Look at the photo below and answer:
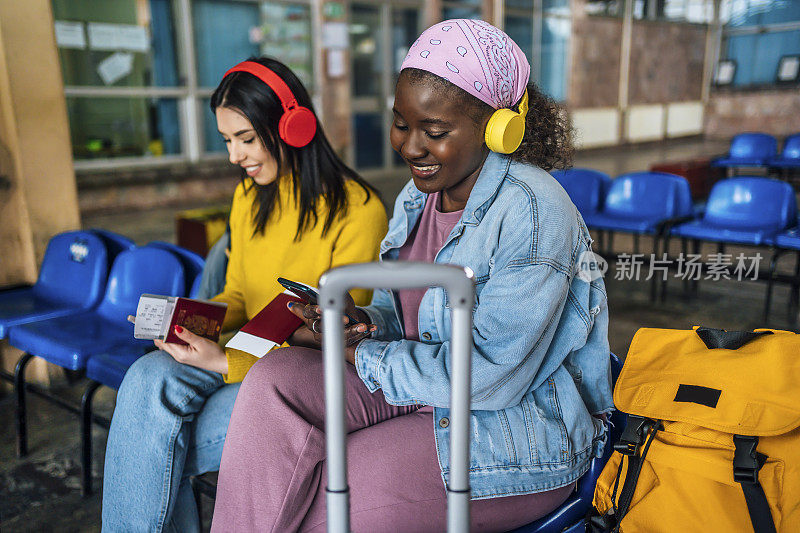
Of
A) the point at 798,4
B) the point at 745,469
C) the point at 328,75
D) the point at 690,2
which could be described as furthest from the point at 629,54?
the point at 745,469

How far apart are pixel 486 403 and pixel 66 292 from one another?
2487mm

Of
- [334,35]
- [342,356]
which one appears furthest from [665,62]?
[342,356]

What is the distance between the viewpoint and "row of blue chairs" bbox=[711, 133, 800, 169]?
7907mm

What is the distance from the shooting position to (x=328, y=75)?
9.98 m

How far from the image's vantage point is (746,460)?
1.13m

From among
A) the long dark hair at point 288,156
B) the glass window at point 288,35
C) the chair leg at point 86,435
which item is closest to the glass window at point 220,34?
the glass window at point 288,35

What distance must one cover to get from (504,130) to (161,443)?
1.07m

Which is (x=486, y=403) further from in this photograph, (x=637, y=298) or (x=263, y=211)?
(x=637, y=298)

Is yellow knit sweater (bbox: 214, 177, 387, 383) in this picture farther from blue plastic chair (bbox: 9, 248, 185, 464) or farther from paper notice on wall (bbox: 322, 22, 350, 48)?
paper notice on wall (bbox: 322, 22, 350, 48)

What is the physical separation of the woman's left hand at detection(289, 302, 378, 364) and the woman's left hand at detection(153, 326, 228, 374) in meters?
0.23

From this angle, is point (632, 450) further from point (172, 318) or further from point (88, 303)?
point (88, 303)

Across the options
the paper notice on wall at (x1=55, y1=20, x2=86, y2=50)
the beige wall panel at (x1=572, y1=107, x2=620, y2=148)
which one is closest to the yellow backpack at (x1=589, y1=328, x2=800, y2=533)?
the paper notice on wall at (x1=55, y1=20, x2=86, y2=50)

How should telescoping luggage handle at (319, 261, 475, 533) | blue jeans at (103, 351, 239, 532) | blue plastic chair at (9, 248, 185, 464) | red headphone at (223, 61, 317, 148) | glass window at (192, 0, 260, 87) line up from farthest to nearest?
glass window at (192, 0, 260, 87) → blue plastic chair at (9, 248, 185, 464) → red headphone at (223, 61, 317, 148) → blue jeans at (103, 351, 239, 532) → telescoping luggage handle at (319, 261, 475, 533)

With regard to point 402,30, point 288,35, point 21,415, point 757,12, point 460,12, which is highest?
point 757,12
